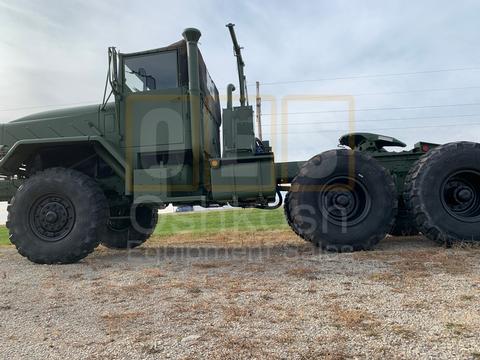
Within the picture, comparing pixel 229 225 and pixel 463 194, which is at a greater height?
pixel 463 194

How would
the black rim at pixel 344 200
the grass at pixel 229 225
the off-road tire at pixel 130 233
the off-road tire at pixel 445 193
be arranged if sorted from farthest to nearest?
the grass at pixel 229 225 → the off-road tire at pixel 130 233 → the black rim at pixel 344 200 → the off-road tire at pixel 445 193

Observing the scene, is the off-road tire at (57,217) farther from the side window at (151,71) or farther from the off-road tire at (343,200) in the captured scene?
the off-road tire at (343,200)

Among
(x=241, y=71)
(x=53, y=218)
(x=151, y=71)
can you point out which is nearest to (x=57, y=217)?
(x=53, y=218)

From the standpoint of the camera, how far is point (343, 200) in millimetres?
5555

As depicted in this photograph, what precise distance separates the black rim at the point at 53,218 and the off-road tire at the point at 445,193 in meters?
4.71

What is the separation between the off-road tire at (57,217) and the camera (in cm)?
536

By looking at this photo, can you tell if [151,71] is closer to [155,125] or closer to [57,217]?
[155,125]

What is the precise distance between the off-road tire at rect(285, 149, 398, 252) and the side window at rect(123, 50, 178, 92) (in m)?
2.49

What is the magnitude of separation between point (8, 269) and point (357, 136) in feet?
17.7

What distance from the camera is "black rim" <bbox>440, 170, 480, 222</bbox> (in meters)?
5.51

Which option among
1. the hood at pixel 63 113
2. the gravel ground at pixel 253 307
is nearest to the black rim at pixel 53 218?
the gravel ground at pixel 253 307

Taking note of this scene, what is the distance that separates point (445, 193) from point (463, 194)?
8.8 inches

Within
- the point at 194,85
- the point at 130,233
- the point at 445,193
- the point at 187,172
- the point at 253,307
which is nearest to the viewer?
the point at 253,307

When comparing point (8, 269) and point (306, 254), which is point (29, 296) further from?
point (306, 254)
